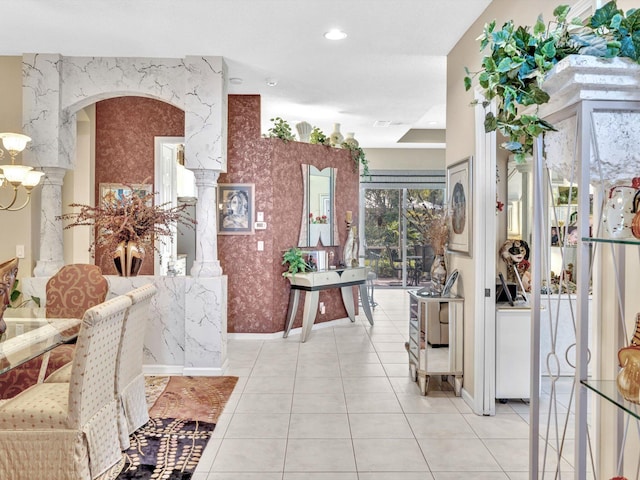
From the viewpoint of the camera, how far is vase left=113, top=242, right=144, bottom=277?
4262mm

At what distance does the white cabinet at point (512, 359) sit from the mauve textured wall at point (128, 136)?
4.22 meters

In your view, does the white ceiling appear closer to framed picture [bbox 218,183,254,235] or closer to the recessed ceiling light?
the recessed ceiling light

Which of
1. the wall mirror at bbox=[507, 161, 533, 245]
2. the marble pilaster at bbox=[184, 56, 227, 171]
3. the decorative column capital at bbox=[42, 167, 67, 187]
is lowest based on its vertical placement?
the wall mirror at bbox=[507, 161, 533, 245]

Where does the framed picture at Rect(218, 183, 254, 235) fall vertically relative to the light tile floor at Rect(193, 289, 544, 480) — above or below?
above

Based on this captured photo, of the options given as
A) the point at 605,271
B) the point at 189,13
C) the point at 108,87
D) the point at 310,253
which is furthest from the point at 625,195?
the point at 310,253

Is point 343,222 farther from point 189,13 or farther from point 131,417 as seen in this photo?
point 131,417

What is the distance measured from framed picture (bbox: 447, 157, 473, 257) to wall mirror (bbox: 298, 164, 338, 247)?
7.88 feet

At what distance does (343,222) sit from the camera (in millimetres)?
6902

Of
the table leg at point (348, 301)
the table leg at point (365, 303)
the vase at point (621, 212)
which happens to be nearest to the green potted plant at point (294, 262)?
the table leg at point (348, 301)

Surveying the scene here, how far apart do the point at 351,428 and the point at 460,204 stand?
6.40 feet

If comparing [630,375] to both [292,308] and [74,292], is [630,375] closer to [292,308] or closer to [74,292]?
[74,292]

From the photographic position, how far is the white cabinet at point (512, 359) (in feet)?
11.9

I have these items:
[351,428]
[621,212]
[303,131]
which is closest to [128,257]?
[351,428]

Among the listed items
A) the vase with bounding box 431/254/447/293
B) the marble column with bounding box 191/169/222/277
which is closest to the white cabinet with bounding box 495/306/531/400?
the vase with bounding box 431/254/447/293
